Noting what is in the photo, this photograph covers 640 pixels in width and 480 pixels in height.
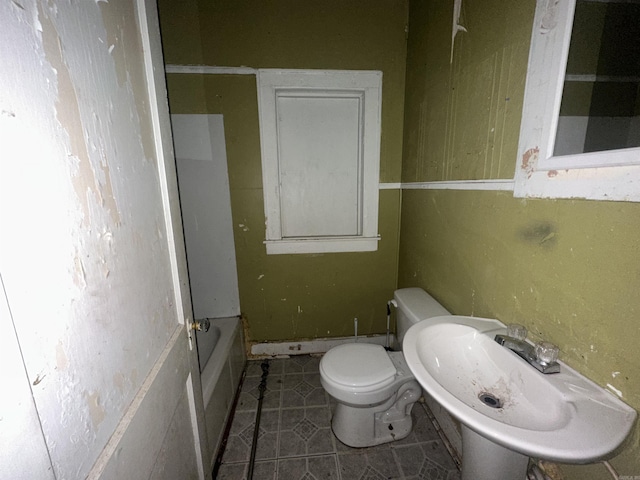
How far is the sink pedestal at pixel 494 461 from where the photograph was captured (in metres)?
0.79

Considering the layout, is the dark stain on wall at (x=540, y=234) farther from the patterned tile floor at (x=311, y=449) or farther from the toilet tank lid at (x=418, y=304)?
the patterned tile floor at (x=311, y=449)

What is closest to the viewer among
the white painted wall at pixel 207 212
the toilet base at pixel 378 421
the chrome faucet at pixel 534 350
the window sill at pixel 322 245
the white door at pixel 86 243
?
the white door at pixel 86 243

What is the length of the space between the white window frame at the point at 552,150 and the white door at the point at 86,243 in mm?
1052

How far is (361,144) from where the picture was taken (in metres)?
1.83

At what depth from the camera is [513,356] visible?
2.49 feet

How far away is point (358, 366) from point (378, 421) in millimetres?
367

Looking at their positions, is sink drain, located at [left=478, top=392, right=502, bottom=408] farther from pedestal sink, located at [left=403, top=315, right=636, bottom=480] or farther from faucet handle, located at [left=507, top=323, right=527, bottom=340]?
faucet handle, located at [left=507, top=323, right=527, bottom=340]

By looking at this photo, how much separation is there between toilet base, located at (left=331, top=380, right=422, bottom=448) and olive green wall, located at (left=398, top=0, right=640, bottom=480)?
55 centimetres

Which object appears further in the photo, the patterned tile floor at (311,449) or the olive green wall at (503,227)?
the patterned tile floor at (311,449)

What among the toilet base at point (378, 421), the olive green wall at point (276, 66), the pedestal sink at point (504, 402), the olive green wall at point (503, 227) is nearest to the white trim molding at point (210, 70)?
the olive green wall at point (276, 66)

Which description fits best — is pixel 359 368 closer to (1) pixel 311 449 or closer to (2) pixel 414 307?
(2) pixel 414 307

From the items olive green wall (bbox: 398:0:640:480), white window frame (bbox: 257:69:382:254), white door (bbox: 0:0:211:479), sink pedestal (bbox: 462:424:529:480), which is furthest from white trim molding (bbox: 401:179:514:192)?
white door (bbox: 0:0:211:479)

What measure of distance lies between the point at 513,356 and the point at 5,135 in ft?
3.73

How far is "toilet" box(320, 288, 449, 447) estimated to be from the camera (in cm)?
124
